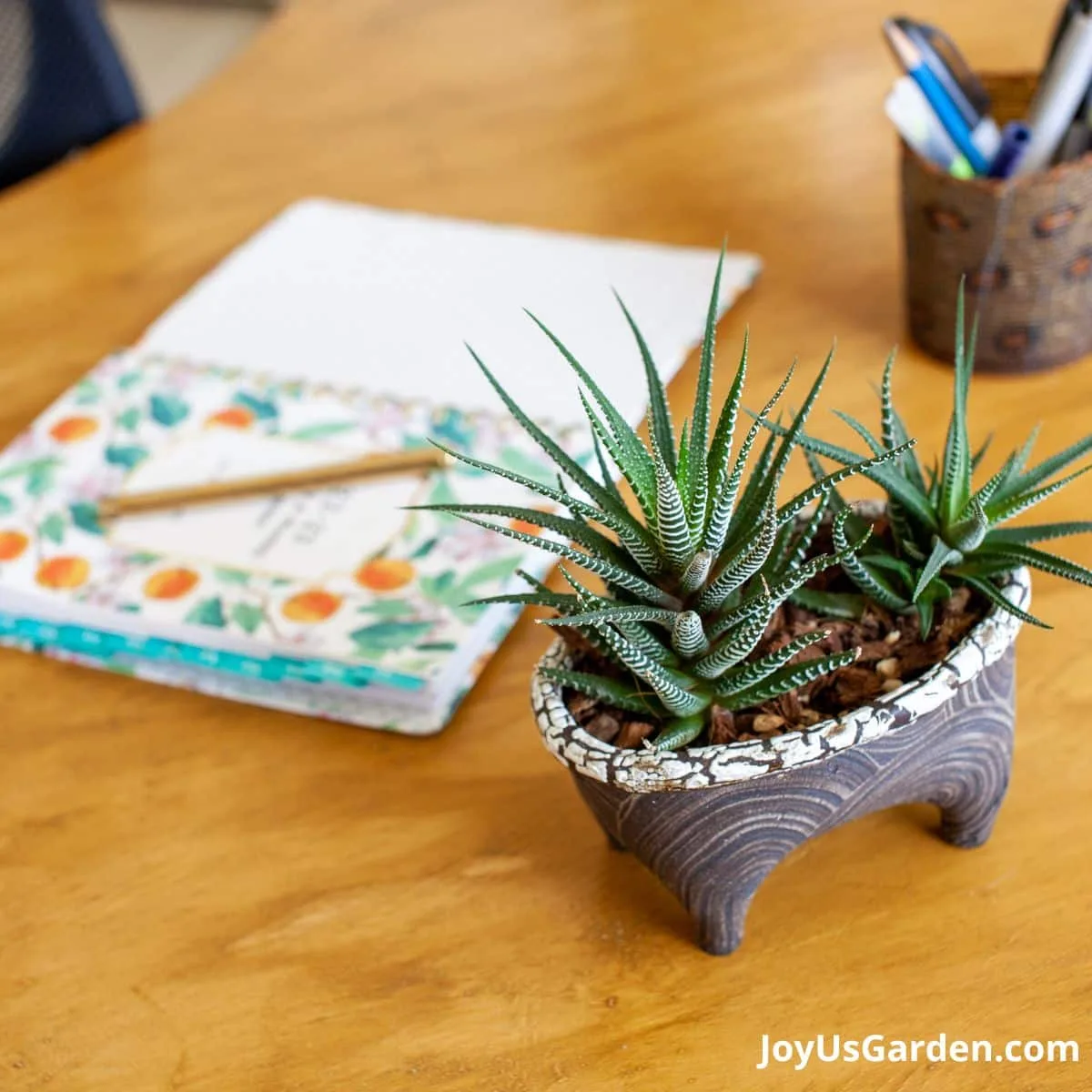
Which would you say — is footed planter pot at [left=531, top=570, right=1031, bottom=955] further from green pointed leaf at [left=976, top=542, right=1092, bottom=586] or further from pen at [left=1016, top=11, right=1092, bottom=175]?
pen at [left=1016, top=11, right=1092, bottom=175]

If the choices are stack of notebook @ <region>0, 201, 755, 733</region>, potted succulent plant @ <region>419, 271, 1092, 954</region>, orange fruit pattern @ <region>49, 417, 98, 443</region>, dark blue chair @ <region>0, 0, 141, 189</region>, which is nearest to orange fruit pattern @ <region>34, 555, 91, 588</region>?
stack of notebook @ <region>0, 201, 755, 733</region>

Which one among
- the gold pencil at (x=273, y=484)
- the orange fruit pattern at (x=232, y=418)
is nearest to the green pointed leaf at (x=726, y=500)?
the gold pencil at (x=273, y=484)

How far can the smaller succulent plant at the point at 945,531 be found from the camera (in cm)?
57

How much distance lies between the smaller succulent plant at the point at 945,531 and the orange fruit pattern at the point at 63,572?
44 cm

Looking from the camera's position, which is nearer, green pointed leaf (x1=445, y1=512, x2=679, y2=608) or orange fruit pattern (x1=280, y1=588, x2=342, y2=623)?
green pointed leaf (x1=445, y1=512, x2=679, y2=608)

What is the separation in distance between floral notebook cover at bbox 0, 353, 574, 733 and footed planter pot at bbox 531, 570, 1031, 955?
0.18m

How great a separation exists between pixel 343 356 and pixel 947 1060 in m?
0.64

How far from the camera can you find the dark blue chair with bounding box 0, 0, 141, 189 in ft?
4.65

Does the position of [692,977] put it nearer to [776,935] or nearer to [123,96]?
[776,935]

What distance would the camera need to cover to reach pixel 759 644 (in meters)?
0.59

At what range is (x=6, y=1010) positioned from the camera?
2.09 ft

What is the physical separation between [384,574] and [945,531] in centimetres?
33

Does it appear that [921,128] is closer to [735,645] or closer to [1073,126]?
[1073,126]

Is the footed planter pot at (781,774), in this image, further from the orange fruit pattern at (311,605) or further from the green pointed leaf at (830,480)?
the orange fruit pattern at (311,605)
